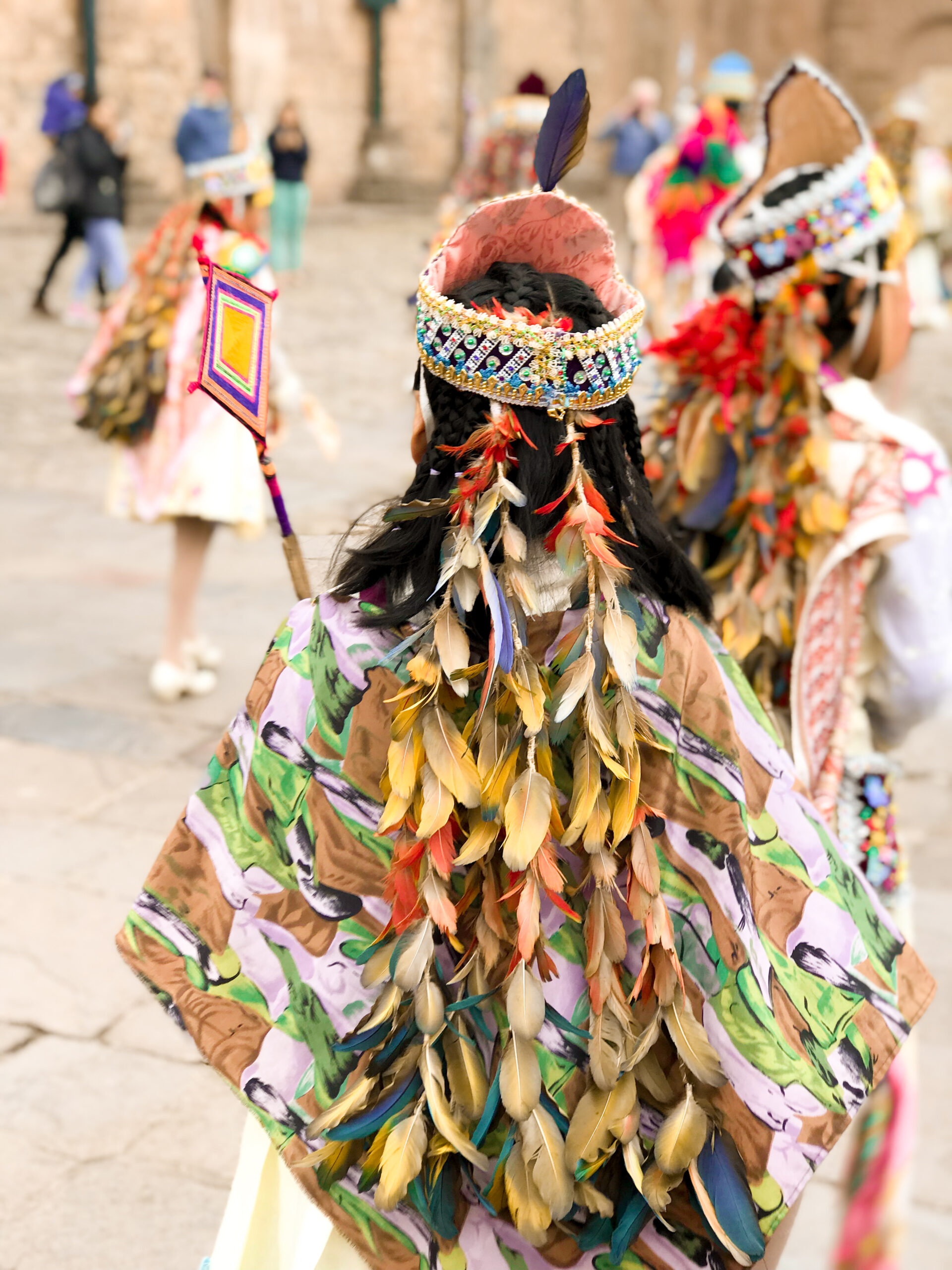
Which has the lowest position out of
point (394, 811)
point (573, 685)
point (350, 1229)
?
point (350, 1229)

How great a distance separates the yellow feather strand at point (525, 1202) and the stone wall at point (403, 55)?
18111 millimetres

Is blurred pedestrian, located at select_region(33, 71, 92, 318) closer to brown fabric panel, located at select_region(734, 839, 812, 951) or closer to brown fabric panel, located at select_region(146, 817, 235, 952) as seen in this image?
brown fabric panel, located at select_region(146, 817, 235, 952)

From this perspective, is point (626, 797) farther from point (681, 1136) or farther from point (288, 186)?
point (288, 186)

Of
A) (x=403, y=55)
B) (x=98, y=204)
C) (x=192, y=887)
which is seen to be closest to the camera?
(x=192, y=887)

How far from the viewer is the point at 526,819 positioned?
4.78 feet

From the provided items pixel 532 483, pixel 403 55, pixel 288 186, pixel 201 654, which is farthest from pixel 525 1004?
pixel 403 55

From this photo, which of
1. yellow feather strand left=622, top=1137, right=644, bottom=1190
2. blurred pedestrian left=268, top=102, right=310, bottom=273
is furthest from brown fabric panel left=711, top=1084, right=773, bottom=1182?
blurred pedestrian left=268, top=102, right=310, bottom=273

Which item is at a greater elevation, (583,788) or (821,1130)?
(583,788)

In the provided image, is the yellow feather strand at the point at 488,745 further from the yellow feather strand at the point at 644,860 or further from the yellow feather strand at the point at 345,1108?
the yellow feather strand at the point at 345,1108

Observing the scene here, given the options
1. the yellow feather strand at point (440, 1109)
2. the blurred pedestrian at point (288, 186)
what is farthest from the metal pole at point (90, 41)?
the yellow feather strand at point (440, 1109)

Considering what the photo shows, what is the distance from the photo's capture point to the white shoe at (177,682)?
5.17 metres

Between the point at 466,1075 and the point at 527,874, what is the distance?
0.77 feet

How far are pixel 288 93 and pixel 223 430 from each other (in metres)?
19.2

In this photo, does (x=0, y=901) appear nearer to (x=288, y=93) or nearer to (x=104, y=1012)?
(x=104, y=1012)
